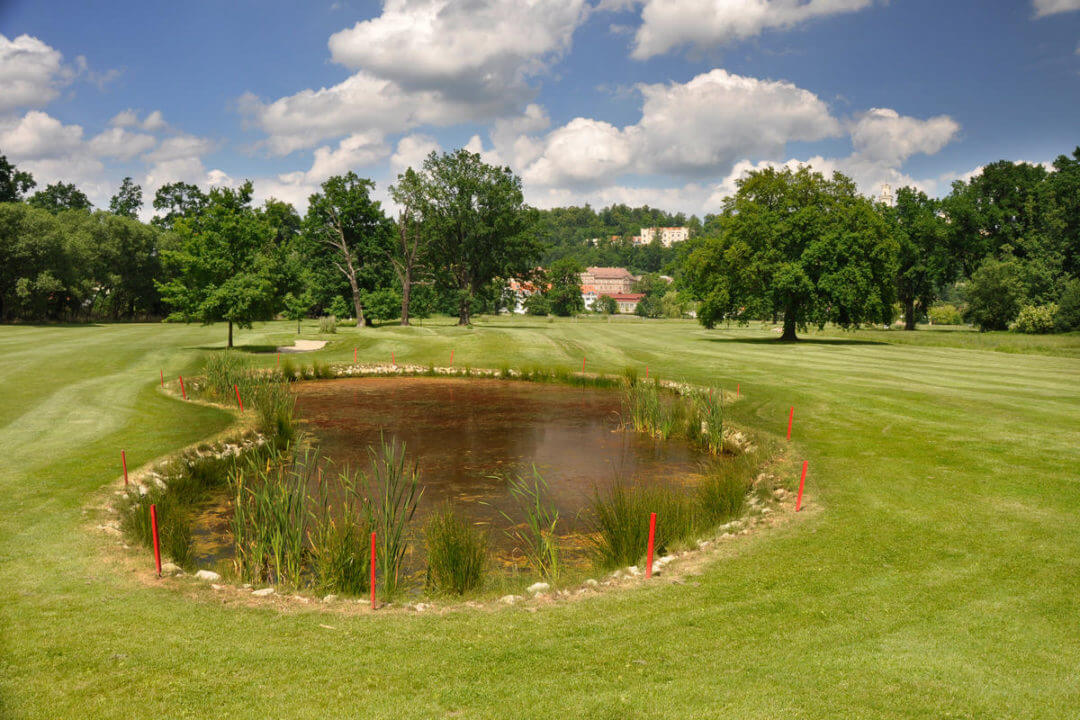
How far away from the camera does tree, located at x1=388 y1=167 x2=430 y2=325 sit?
58656 mm

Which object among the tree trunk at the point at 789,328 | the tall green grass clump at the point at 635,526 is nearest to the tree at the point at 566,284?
the tree trunk at the point at 789,328

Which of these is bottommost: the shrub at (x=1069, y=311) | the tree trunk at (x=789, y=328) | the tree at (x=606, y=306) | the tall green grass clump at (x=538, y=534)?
the tall green grass clump at (x=538, y=534)

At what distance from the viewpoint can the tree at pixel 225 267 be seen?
3428cm

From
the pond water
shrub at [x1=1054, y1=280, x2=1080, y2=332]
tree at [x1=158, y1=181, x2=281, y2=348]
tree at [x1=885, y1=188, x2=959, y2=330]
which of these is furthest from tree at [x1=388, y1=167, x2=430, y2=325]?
shrub at [x1=1054, y1=280, x2=1080, y2=332]

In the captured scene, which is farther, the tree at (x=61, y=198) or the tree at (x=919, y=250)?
the tree at (x=61, y=198)

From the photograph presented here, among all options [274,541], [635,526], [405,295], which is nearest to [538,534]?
[635,526]

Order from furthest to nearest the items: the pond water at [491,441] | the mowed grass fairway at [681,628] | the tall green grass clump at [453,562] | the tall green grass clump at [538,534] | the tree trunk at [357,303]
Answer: the tree trunk at [357,303] → the pond water at [491,441] → the tall green grass clump at [538,534] → the tall green grass clump at [453,562] → the mowed grass fairway at [681,628]

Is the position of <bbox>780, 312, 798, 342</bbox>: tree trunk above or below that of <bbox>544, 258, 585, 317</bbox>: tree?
below

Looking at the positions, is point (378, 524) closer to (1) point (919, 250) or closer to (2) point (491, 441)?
(2) point (491, 441)

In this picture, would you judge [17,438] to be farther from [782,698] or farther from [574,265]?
[574,265]

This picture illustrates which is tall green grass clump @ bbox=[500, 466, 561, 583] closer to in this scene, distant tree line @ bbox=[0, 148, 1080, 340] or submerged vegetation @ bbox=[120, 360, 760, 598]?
submerged vegetation @ bbox=[120, 360, 760, 598]

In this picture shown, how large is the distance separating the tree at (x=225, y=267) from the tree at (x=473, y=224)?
26106 millimetres

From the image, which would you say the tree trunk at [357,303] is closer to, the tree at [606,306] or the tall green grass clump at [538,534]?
the tall green grass clump at [538,534]

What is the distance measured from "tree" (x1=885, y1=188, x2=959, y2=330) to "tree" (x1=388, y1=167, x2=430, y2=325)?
54023mm
